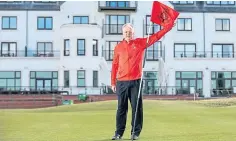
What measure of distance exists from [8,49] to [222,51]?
21909mm

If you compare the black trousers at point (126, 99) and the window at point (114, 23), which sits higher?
the window at point (114, 23)

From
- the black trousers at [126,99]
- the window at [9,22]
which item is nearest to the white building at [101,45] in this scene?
the window at [9,22]

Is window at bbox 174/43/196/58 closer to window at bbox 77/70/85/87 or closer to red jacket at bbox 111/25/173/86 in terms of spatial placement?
window at bbox 77/70/85/87

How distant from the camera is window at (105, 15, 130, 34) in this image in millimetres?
51781

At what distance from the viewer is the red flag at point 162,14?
8.79 metres

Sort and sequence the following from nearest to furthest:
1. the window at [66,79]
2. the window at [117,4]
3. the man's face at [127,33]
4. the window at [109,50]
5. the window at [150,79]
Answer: the man's face at [127,33] < the window at [66,79] < the window at [150,79] < the window at [109,50] < the window at [117,4]

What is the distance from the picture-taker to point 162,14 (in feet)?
29.1

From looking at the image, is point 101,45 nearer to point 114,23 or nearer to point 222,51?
point 114,23

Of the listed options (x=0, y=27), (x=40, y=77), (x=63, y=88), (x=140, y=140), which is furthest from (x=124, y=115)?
(x=0, y=27)

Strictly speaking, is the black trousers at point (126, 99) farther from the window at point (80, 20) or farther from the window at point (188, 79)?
the window at point (80, 20)

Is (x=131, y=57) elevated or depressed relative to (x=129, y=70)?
elevated

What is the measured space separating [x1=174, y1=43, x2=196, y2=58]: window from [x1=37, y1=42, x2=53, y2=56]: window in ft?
42.1

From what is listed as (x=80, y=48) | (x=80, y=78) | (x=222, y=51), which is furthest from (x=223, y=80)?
(x=80, y=48)

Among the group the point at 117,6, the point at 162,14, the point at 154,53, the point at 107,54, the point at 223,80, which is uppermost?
the point at 117,6
